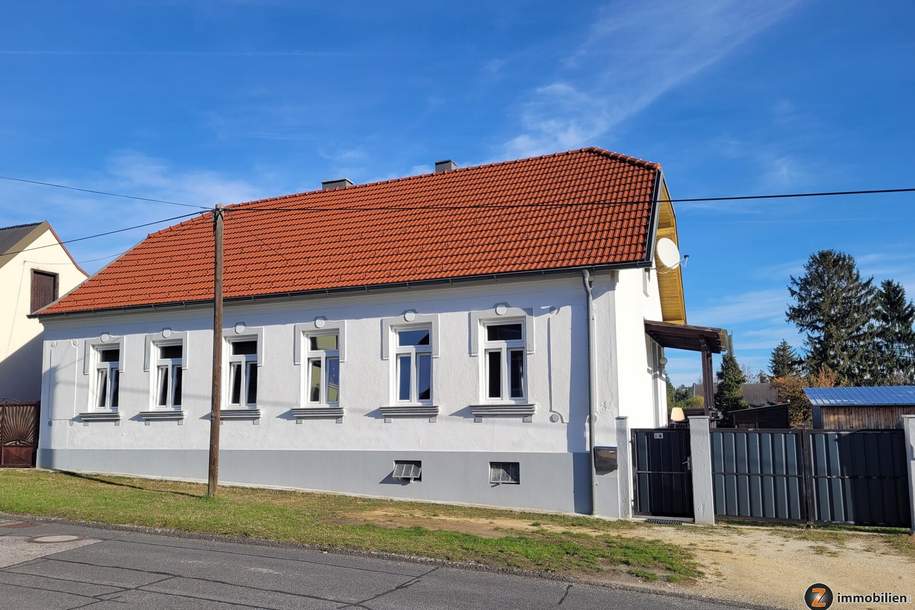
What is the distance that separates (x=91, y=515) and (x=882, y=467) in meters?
13.5

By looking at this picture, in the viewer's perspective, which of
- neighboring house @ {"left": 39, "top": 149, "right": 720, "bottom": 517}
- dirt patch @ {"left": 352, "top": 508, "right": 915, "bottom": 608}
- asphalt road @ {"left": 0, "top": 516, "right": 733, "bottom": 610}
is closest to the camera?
asphalt road @ {"left": 0, "top": 516, "right": 733, "bottom": 610}

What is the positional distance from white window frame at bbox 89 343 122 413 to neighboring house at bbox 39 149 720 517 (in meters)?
0.06

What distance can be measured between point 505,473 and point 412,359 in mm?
3328

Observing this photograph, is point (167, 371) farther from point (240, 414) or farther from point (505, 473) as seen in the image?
point (505, 473)

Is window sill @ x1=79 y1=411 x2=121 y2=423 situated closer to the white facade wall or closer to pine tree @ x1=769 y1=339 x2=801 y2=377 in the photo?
the white facade wall

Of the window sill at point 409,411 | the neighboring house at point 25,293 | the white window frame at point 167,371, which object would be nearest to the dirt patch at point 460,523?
the window sill at point 409,411

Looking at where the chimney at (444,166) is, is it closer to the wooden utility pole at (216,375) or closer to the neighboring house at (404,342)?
the neighboring house at (404,342)

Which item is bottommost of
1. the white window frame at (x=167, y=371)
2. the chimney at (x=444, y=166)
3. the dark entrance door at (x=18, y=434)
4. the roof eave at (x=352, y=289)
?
the dark entrance door at (x=18, y=434)

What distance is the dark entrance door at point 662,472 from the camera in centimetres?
1482

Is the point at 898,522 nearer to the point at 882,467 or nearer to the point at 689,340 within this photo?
the point at 882,467

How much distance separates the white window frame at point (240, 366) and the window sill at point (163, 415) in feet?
4.20

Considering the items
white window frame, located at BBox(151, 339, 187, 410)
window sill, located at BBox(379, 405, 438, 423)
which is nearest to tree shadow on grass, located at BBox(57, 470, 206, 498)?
white window frame, located at BBox(151, 339, 187, 410)

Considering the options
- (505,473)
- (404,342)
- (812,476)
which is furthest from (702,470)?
(404,342)

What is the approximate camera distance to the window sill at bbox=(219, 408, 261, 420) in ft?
61.5
